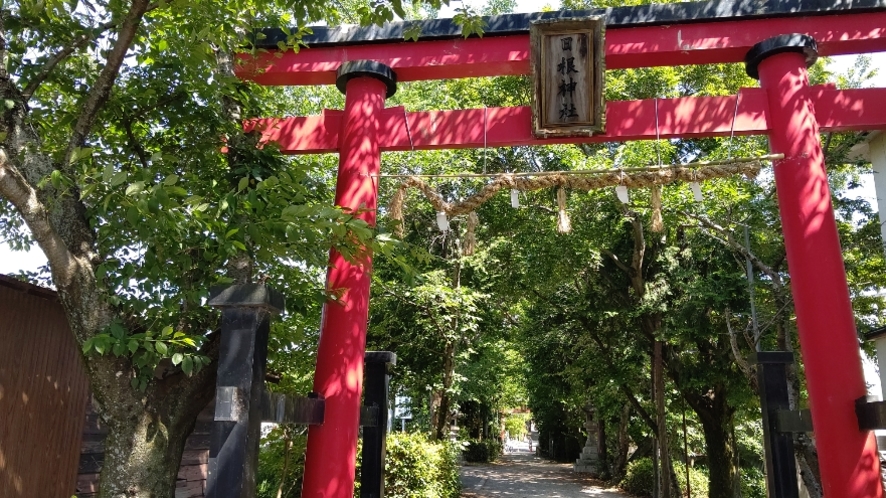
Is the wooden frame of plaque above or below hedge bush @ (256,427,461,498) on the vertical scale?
above

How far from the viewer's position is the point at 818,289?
4.67 meters

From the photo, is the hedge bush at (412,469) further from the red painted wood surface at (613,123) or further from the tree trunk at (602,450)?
the tree trunk at (602,450)

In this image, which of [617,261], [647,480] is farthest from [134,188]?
[647,480]

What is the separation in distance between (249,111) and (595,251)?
288 inches

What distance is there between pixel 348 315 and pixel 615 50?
326cm

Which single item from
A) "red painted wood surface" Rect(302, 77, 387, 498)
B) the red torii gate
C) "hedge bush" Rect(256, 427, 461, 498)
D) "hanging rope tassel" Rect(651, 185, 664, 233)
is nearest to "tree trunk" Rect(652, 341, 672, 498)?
"hedge bush" Rect(256, 427, 461, 498)

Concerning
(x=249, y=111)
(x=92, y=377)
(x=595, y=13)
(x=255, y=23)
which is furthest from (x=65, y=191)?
(x=595, y=13)

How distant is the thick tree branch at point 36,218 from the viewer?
11.0 ft

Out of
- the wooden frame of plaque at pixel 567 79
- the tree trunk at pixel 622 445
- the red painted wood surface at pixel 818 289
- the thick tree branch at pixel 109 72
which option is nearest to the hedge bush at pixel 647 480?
the tree trunk at pixel 622 445

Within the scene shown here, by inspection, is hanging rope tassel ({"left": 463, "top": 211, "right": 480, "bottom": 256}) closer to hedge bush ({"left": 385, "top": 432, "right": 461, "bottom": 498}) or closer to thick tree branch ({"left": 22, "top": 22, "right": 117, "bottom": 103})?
thick tree branch ({"left": 22, "top": 22, "right": 117, "bottom": 103})

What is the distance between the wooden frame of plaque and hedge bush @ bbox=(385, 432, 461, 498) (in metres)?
6.39

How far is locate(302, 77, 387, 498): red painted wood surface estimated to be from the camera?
457 cm

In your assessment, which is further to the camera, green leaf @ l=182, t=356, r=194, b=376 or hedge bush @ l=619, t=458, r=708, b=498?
hedge bush @ l=619, t=458, r=708, b=498

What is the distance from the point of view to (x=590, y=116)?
206 inches
